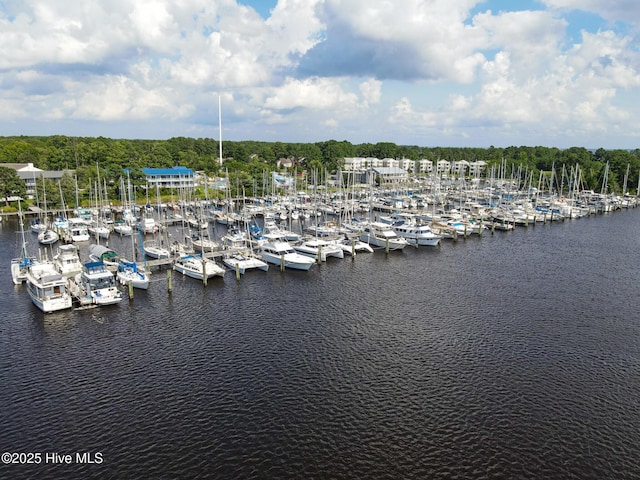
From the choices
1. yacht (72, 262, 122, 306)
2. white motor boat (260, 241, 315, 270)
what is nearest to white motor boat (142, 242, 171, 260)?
white motor boat (260, 241, 315, 270)

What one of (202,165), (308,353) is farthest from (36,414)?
(202,165)

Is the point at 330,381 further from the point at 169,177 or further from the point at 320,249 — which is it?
the point at 169,177

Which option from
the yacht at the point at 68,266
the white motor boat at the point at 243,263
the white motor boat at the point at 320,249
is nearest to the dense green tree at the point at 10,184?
the yacht at the point at 68,266

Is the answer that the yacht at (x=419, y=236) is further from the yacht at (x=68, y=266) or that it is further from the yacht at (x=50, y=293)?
the yacht at (x=50, y=293)

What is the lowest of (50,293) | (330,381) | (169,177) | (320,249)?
(330,381)

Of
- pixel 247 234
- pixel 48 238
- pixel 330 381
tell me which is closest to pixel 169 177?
pixel 48 238

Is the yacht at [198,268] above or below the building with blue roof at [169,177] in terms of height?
below
